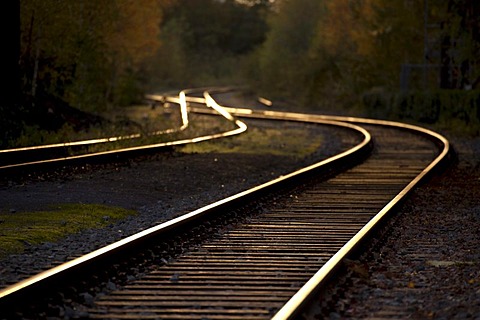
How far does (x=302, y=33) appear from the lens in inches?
2891

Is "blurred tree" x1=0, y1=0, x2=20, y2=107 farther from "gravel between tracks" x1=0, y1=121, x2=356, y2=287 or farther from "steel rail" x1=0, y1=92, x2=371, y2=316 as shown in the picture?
"steel rail" x1=0, y1=92, x2=371, y2=316

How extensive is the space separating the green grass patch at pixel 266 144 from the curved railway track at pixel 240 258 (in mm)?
6883

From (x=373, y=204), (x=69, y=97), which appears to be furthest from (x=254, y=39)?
(x=373, y=204)

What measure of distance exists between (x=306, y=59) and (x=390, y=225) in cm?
4938

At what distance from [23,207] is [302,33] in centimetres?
6302

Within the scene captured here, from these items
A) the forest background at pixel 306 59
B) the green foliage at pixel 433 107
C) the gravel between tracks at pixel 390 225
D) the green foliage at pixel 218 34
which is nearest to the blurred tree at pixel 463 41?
the forest background at pixel 306 59

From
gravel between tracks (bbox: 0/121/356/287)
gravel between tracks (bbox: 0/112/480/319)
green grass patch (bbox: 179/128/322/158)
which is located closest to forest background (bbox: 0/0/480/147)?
green grass patch (bbox: 179/128/322/158)

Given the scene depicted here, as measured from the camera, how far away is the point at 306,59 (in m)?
59.3

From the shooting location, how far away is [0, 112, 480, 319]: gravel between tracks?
704cm

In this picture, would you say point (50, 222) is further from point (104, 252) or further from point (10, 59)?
point (10, 59)

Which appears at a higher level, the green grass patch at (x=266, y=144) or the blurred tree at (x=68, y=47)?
the blurred tree at (x=68, y=47)

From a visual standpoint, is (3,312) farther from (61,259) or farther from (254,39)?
(254,39)

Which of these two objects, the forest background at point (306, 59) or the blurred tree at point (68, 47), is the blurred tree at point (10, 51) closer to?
the forest background at point (306, 59)

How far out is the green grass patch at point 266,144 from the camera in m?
21.3
